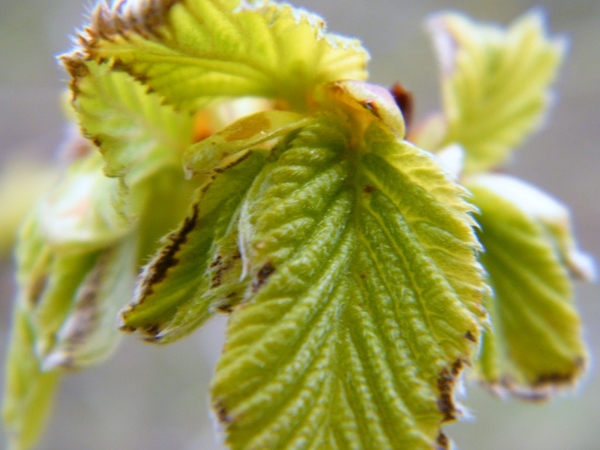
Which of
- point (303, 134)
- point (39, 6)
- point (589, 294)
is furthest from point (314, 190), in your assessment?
point (589, 294)

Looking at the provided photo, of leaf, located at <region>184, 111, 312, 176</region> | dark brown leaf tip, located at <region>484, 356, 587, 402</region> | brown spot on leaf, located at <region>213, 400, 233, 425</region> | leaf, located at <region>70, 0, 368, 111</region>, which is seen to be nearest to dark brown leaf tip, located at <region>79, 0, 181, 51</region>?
leaf, located at <region>70, 0, 368, 111</region>

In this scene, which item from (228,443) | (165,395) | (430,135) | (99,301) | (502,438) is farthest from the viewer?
(165,395)

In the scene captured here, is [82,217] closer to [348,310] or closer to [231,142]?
[231,142]

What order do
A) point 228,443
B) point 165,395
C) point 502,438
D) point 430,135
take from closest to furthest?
1. point 228,443
2. point 430,135
3. point 502,438
4. point 165,395

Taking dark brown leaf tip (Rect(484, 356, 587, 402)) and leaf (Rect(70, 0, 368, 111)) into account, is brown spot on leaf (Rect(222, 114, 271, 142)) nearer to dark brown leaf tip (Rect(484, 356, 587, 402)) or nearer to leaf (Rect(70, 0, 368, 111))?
leaf (Rect(70, 0, 368, 111))

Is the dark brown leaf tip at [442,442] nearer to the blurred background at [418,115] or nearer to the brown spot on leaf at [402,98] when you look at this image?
the brown spot on leaf at [402,98]

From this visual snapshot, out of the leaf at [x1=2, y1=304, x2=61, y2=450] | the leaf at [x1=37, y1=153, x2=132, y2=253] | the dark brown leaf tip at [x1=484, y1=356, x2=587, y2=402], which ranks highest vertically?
the dark brown leaf tip at [x1=484, y1=356, x2=587, y2=402]

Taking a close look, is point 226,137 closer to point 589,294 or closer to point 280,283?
point 280,283

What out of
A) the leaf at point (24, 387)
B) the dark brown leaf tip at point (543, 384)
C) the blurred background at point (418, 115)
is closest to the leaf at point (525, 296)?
the dark brown leaf tip at point (543, 384)
